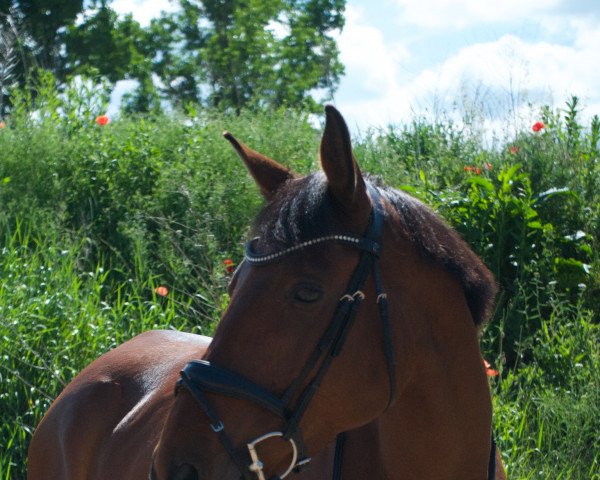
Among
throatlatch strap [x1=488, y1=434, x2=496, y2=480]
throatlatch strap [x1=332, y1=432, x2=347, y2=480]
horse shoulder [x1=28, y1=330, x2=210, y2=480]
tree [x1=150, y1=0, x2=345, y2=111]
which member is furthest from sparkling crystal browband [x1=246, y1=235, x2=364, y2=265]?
tree [x1=150, y1=0, x2=345, y2=111]

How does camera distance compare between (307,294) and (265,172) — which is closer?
(307,294)

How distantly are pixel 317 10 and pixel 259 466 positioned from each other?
81.5 feet

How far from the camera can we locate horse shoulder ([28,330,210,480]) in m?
3.47

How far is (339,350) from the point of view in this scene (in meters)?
2.11

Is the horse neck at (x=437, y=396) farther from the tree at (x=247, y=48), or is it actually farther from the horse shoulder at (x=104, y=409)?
the tree at (x=247, y=48)

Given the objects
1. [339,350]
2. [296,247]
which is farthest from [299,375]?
[296,247]

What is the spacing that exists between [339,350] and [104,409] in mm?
1884

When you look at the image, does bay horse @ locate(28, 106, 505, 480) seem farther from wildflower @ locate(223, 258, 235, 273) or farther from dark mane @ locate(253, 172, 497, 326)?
wildflower @ locate(223, 258, 235, 273)

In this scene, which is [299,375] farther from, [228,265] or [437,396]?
[228,265]

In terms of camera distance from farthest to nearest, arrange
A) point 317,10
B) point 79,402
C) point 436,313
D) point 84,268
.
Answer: point 317,10
point 84,268
point 79,402
point 436,313

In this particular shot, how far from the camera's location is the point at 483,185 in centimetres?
620

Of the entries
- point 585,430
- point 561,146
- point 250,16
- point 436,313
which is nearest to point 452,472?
point 436,313

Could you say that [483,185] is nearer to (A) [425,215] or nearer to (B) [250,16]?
(A) [425,215]

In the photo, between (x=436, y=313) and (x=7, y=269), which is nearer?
(x=436, y=313)
